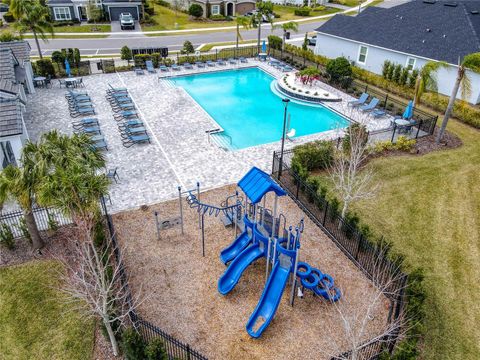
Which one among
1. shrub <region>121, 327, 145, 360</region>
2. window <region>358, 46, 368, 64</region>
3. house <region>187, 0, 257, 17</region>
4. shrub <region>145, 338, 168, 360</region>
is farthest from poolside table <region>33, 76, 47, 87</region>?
house <region>187, 0, 257, 17</region>

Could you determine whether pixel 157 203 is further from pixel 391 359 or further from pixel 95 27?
pixel 95 27

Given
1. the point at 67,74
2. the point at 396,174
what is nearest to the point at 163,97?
the point at 67,74

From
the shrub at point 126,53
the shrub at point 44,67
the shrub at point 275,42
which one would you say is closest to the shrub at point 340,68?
the shrub at point 275,42

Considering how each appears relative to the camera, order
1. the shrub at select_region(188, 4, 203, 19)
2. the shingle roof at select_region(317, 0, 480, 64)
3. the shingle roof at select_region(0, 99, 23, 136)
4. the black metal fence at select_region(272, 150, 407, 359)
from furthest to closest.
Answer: the shrub at select_region(188, 4, 203, 19) → the shingle roof at select_region(317, 0, 480, 64) → the shingle roof at select_region(0, 99, 23, 136) → the black metal fence at select_region(272, 150, 407, 359)

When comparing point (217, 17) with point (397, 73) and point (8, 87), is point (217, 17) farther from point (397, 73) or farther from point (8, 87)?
point (8, 87)

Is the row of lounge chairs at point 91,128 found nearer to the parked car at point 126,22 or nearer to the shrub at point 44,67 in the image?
the shrub at point 44,67

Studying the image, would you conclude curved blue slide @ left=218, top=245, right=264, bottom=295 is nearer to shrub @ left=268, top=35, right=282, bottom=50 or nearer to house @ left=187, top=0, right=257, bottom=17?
shrub @ left=268, top=35, right=282, bottom=50
